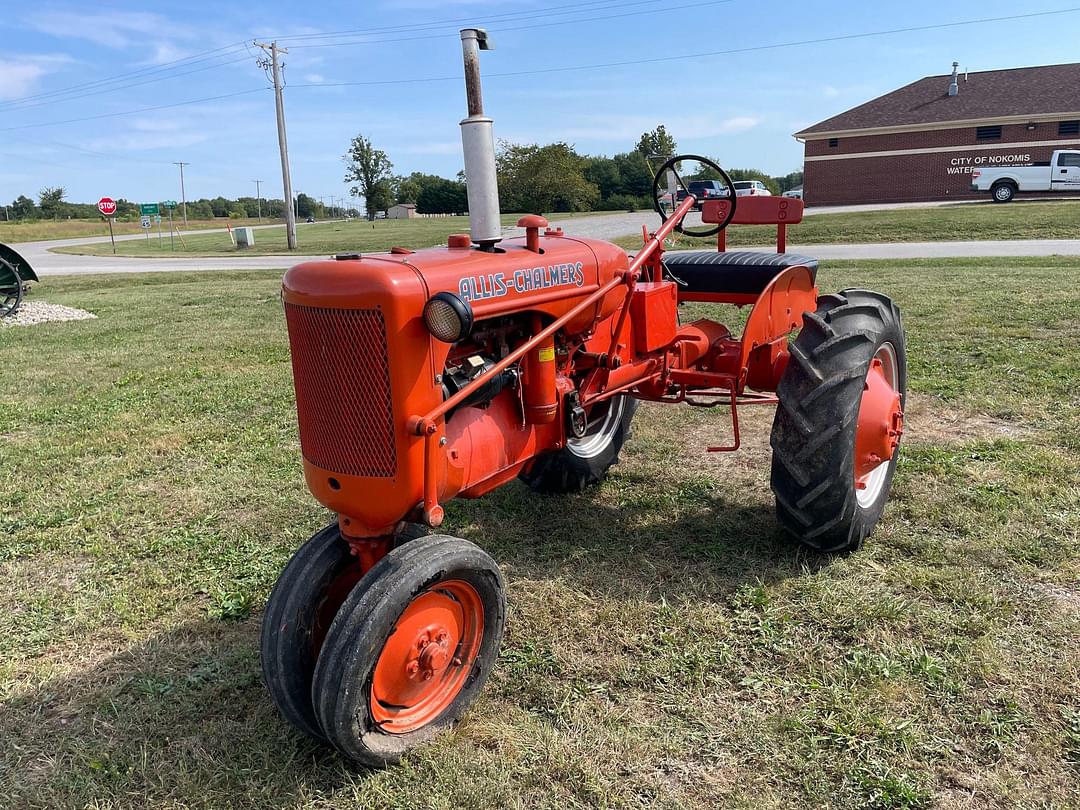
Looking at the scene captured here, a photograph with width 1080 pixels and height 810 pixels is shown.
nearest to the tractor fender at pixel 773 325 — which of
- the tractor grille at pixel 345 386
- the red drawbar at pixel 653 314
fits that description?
the red drawbar at pixel 653 314

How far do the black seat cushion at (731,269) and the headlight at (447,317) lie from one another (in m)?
2.13

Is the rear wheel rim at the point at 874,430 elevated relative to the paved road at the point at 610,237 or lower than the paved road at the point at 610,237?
lower

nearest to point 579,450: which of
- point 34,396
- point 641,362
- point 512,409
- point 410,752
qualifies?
point 641,362

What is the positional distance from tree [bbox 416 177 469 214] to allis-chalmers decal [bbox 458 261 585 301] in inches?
2529

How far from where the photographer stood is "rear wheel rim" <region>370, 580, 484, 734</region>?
2334 millimetres

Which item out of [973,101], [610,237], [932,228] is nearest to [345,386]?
[932,228]

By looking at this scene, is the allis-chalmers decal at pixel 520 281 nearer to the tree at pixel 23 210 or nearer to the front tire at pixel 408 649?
the front tire at pixel 408 649

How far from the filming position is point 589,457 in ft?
13.9

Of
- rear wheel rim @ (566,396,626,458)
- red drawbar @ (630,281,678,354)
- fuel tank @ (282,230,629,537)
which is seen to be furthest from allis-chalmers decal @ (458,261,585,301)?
rear wheel rim @ (566,396,626,458)

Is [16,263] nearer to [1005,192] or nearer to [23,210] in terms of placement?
[1005,192]

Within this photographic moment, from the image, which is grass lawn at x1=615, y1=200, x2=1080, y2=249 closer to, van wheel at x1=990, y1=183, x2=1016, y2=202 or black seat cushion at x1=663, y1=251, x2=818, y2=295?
van wheel at x1=990, y1=183, x2=1016, y2=202

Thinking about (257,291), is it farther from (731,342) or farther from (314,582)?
(314,582)

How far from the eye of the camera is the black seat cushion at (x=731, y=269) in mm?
4289

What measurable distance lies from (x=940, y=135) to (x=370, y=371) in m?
37.6
